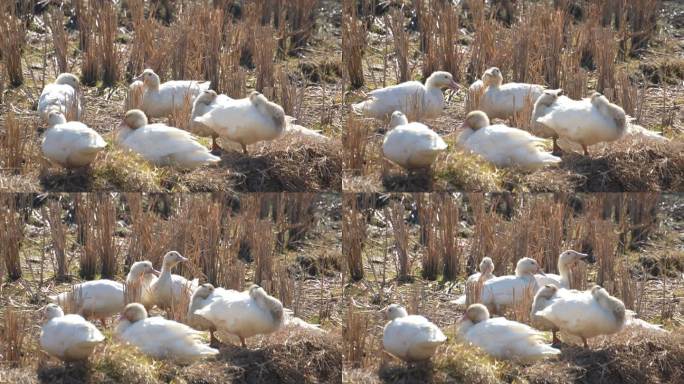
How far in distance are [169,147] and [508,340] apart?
346 cm

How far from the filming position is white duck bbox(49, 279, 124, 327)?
17.9 metres

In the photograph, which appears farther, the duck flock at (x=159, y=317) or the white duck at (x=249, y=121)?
the white duck at (x=249, y=121)

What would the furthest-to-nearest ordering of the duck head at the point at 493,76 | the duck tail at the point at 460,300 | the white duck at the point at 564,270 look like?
the duck head at the point at 493,76
the white duck at the point at 564,270
the duck tail at the point at 460,300

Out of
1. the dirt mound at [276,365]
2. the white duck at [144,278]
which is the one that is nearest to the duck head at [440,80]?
the dirt mound at [276,365]

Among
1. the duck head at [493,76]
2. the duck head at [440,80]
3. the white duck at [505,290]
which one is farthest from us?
the duck head at [440,80]

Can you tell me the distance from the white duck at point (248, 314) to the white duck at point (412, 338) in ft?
3.19

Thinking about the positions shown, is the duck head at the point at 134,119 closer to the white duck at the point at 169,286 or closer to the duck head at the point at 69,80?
the white duck at the point at 169,286

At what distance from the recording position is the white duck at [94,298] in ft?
58.6

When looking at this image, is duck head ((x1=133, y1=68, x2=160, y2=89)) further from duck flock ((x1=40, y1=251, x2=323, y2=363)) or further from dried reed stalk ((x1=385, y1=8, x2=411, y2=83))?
dried reed stalk ((x1=385, y1=8, x2=411, y2=83))

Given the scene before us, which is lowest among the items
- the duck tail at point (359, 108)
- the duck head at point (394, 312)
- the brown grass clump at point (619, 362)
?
the brown grass clump at point (619, 362)

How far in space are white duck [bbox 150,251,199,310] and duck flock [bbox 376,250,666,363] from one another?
6.54 ft

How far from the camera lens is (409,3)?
22.1 meters

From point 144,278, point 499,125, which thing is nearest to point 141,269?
point 144,278

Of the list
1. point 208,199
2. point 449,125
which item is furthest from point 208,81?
point 449,125
